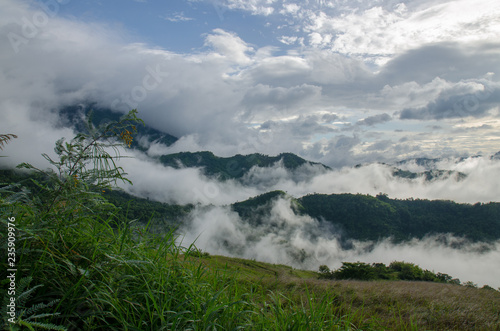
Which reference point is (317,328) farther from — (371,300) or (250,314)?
(371,300)

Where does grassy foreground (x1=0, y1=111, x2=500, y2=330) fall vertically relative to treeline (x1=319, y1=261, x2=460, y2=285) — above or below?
above

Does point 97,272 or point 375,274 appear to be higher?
point 97,272

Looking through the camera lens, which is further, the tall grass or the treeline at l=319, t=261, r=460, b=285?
the treeline at l=319, t=261, r=460, b=285

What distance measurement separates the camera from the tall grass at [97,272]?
2580mm

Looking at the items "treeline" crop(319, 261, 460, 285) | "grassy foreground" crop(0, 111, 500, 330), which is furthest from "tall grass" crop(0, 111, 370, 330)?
"treeline" crop(319, 261, 460, 285)

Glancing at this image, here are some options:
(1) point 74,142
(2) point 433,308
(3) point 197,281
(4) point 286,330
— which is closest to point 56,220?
(1) point 74,142

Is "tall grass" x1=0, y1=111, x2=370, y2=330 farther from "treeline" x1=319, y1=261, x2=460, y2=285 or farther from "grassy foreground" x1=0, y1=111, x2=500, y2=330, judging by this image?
"treeline" x1=319, y1=261, x2=460, y2=285

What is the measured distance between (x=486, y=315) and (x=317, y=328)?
5575 mm

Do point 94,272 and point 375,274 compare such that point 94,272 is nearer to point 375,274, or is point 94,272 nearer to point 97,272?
point 97,272

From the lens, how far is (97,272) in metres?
2.96

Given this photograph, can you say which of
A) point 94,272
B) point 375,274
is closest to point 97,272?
point 94,272

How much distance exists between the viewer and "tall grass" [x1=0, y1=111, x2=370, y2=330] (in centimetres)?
258

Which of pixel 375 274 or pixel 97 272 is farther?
pixel 375 274

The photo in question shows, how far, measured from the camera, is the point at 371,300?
7.00 m
